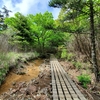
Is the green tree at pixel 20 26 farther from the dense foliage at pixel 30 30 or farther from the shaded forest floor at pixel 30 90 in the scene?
the shaded forest floor at pixel 30 90

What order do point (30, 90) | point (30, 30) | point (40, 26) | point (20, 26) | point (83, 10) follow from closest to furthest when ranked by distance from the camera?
point (30, 90) < point (83, 10) < point (20, 26) < point (30, 30) < point (40, 26)

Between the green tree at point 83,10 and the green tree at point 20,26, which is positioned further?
the green tree at point 20,26

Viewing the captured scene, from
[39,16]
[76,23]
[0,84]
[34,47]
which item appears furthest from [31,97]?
[34,47]

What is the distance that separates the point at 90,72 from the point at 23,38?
826 centimetres

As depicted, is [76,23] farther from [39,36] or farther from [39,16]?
[39,36]

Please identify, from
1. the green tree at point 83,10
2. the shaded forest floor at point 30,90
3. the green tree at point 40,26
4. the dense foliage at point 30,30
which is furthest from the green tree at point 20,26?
the green tree at point 83,10

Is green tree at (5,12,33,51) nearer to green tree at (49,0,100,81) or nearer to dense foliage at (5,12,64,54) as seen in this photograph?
dense foliage at (5,12,64,54)

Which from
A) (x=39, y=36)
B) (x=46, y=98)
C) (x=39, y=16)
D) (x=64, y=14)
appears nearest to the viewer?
(x=46, y=98)

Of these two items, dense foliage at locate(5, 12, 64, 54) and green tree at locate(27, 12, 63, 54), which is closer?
dense foliage at locate(5, 12, 64, 54)

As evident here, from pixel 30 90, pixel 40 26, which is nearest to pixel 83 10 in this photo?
pixel 30 90

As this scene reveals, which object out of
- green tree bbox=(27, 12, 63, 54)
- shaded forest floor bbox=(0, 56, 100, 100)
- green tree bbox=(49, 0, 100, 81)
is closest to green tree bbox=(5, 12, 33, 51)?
green tree bbox=(27, 12, 63, 54)

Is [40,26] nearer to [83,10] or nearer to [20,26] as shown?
[20,26]

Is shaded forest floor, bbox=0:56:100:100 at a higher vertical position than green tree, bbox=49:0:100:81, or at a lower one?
lower

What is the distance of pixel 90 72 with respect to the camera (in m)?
6.70
